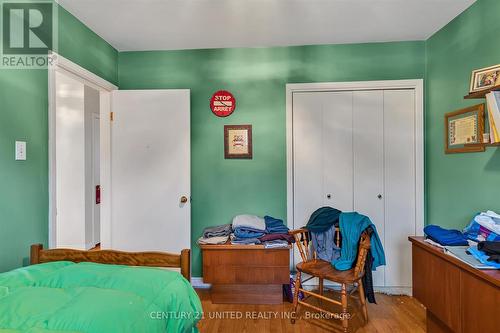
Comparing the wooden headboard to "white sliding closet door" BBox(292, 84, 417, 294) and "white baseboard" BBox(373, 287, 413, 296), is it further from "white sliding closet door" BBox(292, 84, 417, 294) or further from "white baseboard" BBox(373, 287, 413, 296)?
"white baseboard" BBox(373, 287, 413, 296)

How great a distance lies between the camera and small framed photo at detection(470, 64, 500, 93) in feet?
5.02

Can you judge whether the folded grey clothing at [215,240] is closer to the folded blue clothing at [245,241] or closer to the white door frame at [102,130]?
the folded blue clothing at [245,241]

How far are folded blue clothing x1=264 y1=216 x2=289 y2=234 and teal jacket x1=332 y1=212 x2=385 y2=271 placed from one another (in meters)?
0.51

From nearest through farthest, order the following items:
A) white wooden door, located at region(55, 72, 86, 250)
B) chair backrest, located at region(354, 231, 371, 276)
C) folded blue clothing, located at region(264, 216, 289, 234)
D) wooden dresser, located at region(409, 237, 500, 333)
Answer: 1. wooden dresser, located at region(409, 237, 500, 333)
2. chair backrest, located at region(354, 231, 371, 276)
3. folded blue clothing, located at region(264, 216, 289, 234)
4. white wooden door, located at region(55, 72, 86, 250)

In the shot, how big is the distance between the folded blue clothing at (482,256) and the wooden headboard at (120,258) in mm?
1515

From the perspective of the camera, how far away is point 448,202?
2268 mm

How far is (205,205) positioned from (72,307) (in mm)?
1820

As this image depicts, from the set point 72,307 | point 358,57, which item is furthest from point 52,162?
point 358,57

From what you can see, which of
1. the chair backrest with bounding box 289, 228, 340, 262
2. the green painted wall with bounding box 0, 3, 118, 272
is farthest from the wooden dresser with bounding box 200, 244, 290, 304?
the green painted wall with bounding box 0, 3, 118, 272

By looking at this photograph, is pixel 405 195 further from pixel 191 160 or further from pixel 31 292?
pixel 31 292

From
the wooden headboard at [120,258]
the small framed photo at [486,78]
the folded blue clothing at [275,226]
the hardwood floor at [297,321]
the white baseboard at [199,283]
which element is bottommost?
the hardwood floor at [297,321]

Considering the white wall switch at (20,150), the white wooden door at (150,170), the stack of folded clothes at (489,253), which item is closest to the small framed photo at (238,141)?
the white wooden door at (150,170)

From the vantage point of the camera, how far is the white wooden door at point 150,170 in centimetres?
259

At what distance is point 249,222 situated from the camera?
2441 millimetres
